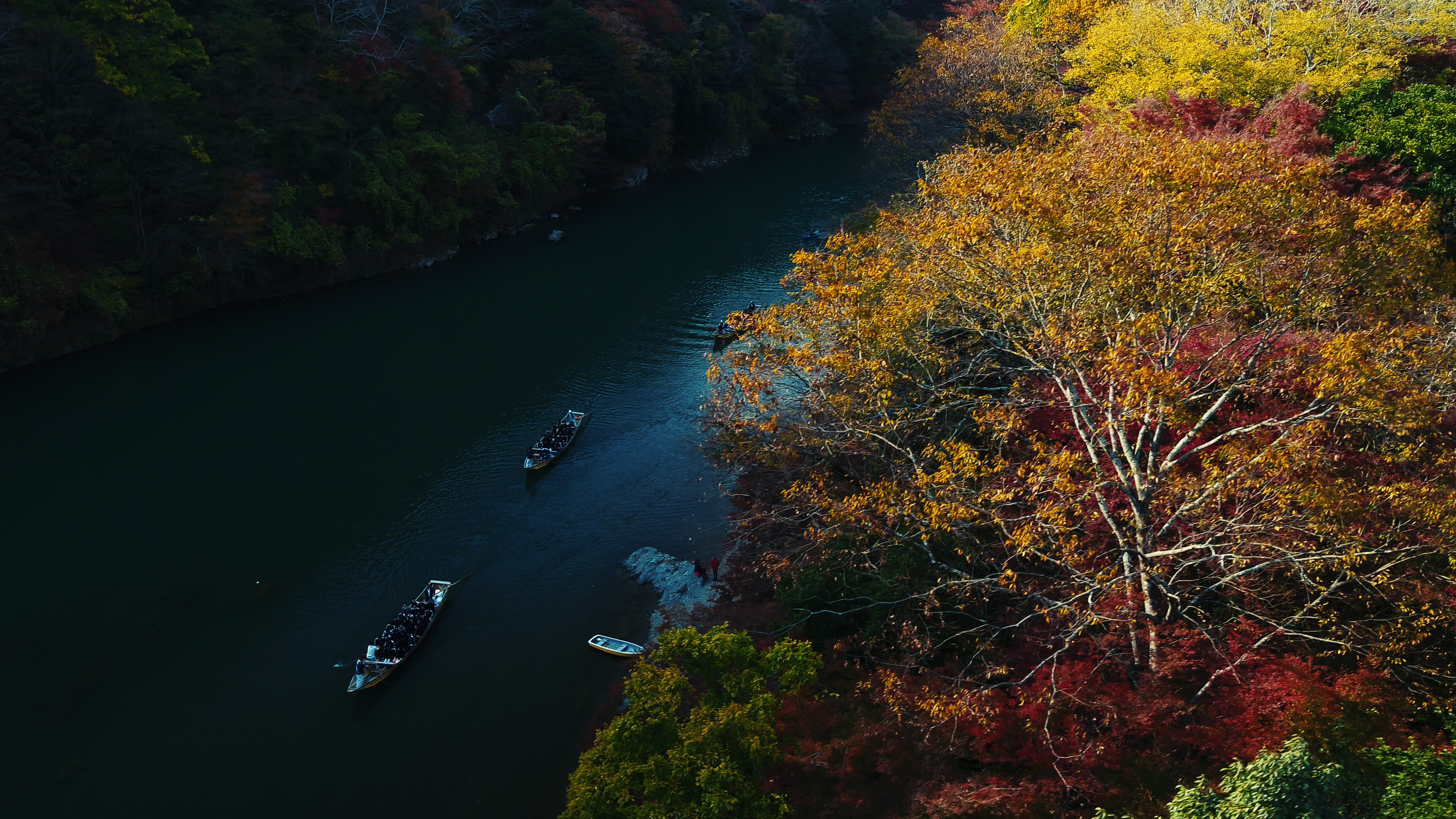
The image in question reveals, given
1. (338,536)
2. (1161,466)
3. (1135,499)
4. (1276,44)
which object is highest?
(1276,44)

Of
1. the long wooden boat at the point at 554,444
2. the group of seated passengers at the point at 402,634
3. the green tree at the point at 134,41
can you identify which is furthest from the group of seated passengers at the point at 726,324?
the green tree at the point at 134,41

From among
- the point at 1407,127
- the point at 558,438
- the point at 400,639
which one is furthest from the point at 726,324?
the point at 1407,127

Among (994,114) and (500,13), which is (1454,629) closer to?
(994,114)

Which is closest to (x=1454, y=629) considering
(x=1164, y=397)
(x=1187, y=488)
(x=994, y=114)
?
(x=1187, y=488)

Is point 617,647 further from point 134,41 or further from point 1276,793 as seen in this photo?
point 134,41

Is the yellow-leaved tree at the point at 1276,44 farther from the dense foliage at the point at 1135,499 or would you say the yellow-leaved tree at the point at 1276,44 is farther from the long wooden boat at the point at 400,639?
the long wooden boat at the point at 400,639

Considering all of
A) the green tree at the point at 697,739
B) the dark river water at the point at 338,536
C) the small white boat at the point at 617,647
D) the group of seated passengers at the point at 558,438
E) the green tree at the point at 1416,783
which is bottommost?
the dark river water at the point at 338,536

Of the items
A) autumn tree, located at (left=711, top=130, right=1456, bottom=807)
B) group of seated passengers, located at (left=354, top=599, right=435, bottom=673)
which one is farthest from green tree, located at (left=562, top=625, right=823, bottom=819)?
group of seated passengers, located at (left=354, top=599, right=435, bottom=673)
